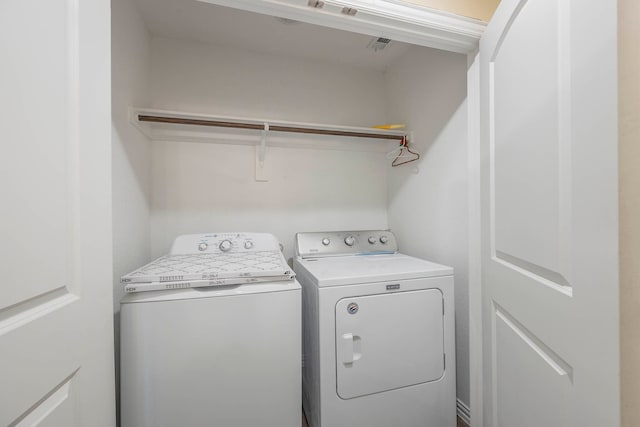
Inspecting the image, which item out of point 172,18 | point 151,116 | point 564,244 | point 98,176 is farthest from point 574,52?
point 172,18

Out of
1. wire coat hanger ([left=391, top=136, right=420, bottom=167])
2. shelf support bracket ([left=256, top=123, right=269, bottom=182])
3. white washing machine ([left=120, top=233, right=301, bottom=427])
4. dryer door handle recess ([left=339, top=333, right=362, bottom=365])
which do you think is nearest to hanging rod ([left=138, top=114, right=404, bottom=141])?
wire coat hanger ([left=391, top=136, right=420, bottom=167])

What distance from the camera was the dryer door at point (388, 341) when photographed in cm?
120

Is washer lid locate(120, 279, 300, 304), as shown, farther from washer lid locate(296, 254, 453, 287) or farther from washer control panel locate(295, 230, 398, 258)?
washer control panel locate(295, 230, 398, 258)

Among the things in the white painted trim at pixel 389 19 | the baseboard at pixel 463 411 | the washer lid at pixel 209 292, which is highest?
the white painted trim at pixel 389 19

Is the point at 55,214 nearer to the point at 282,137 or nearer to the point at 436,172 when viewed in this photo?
the point at 282,137

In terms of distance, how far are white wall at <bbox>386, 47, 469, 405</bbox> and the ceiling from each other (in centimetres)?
37

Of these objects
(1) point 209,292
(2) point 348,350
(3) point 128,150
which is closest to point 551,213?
(2) point 348,350

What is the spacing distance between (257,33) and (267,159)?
932 millimetres

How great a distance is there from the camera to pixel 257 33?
5.90 feet

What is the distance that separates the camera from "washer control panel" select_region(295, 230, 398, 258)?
1.80 m

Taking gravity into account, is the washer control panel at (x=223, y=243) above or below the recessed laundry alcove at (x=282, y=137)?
below

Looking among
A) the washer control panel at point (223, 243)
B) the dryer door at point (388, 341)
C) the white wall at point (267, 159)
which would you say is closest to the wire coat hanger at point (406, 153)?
the white wall at point (267, 159)

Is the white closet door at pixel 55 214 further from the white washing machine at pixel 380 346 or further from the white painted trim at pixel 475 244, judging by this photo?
the white painted trim at pixel 475 244

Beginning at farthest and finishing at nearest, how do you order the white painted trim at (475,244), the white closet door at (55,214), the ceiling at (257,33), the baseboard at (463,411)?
A: the ceiling at (257,33), the baseboard at (463,411), the white painted trim at (475,244), the white closet door at (55,214)
